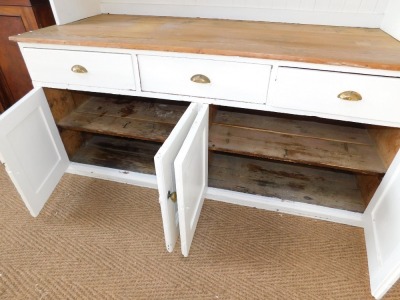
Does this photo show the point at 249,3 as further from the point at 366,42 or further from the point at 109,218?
the point at 109,218

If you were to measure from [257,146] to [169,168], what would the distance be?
17.5 inches

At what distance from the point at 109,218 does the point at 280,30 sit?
110 centimetres

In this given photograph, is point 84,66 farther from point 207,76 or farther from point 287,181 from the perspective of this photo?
point 287,181

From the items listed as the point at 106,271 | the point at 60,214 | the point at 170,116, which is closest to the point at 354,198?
the point at 170,116

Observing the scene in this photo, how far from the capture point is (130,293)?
0.97m

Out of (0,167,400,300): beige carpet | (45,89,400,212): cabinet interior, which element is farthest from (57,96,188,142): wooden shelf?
(0,167,400,300): beige carpet

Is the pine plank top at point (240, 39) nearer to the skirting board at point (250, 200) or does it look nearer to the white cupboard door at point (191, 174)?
the white cupboard door at point (191, 174)

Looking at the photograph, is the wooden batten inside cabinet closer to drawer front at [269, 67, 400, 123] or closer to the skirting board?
the skirting board

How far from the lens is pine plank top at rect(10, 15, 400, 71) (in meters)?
0.85

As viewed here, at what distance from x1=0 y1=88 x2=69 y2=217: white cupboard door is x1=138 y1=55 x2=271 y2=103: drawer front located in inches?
19.5

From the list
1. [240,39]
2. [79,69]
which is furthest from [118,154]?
[240,39]

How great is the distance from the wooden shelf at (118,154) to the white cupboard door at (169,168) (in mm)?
491

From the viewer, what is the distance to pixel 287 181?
1.34 metres

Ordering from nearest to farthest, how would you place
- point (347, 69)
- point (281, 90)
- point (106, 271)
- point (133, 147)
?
point (347, 69) < point (281, 90) < point (106, 271) < point (133, 147)
